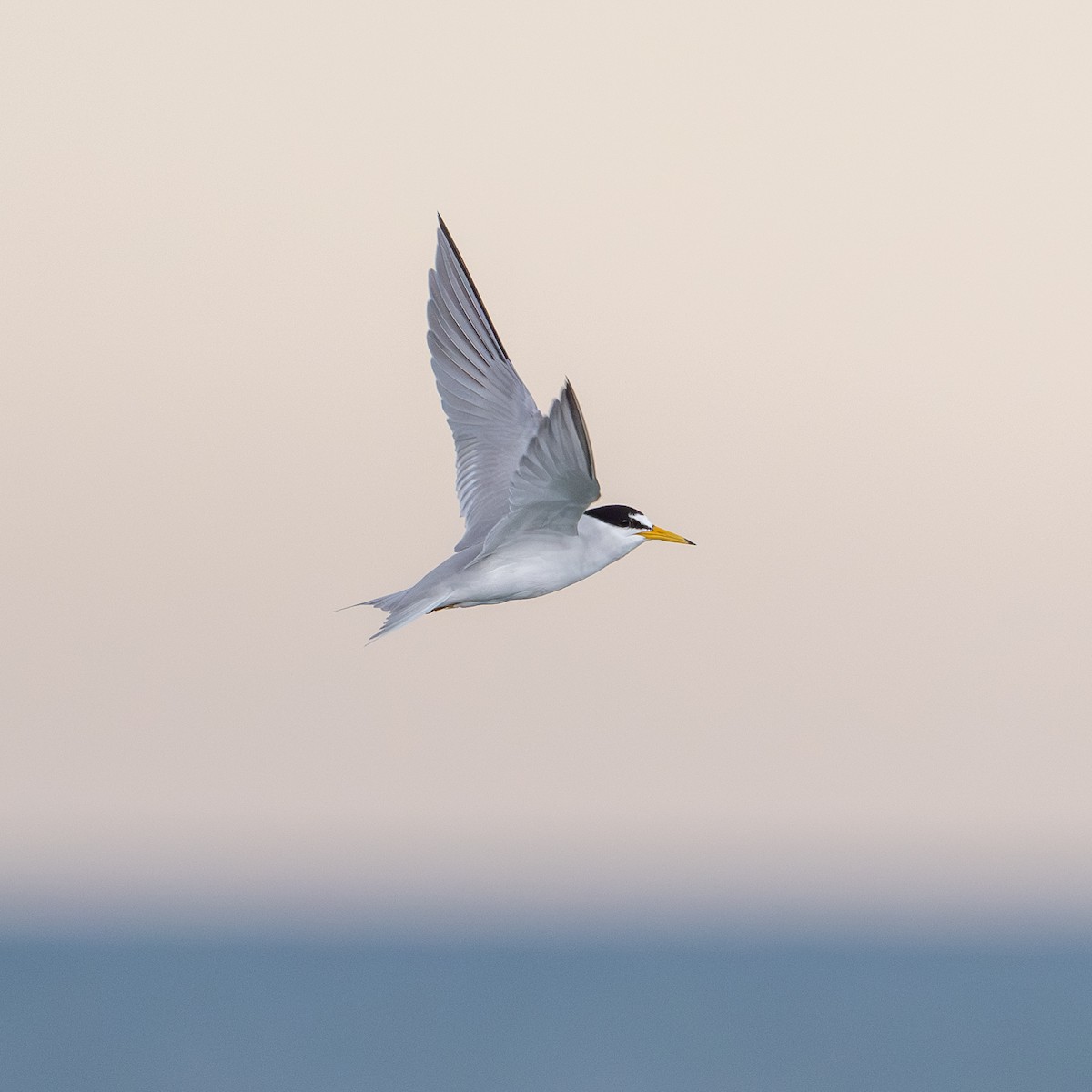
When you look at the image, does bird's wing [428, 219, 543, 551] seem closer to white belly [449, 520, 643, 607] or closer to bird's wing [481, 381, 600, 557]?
white belly [449, 520, 643, 607]

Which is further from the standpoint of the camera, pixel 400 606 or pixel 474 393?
pixel 474 393

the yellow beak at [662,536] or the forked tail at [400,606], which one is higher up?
the yellow beak at [662,536]

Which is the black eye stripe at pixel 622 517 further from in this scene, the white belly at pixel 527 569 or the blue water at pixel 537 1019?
the blue water at pixel 537 1019

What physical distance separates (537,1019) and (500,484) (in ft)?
350

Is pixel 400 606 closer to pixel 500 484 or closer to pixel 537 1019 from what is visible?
pixel 500 484

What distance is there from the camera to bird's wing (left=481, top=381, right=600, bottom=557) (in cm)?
964

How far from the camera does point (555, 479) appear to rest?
10.3m

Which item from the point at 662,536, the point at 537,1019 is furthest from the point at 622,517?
the point at 537,1019

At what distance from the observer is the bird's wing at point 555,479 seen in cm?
964

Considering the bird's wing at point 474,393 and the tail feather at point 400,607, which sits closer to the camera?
the tail feather at point 400,607

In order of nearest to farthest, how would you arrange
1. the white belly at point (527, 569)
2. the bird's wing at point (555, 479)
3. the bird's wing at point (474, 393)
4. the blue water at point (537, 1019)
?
the bird's wing at point (555, 479), the white belly at point (527, 569), the bird's wing at point (474, 393), the blue water at point (537, 1019)

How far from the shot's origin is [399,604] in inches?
438

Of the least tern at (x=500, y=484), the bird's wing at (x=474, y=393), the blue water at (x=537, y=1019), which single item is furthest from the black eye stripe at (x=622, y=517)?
the blue water at (x=537, y=1019)

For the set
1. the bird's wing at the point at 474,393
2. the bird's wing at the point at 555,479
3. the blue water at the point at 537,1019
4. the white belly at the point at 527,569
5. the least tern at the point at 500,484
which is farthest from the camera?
the blue water at the point at 537,1019
